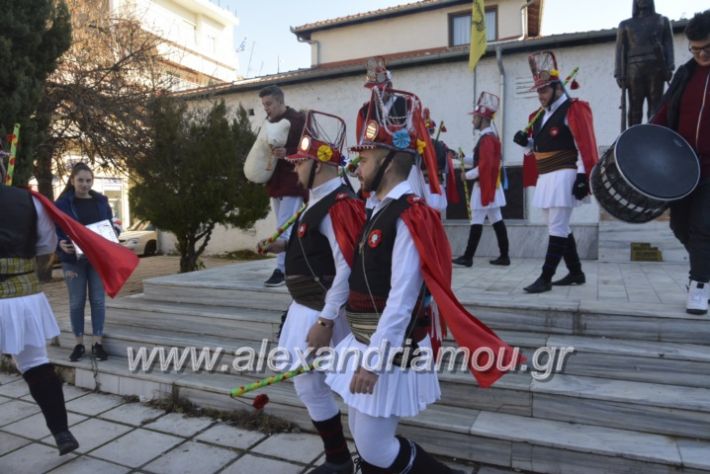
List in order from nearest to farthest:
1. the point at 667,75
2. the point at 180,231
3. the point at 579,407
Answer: the point at 579,407, the point at 667,75, the point at 180,231

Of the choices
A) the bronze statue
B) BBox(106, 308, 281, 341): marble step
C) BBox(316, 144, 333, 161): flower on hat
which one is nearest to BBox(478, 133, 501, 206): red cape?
the bronze statue

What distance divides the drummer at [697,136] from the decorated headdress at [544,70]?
104 cm

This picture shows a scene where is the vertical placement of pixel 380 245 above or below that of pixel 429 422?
above

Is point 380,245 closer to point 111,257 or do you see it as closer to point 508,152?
point 111,257

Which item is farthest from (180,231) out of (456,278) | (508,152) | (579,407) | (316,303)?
(579,407)

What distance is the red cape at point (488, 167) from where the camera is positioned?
713 cm

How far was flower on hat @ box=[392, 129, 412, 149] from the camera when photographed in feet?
8.17

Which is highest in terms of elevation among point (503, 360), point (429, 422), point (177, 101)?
point (177, 101)

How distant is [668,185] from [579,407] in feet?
5.64

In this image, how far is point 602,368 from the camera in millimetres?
3725

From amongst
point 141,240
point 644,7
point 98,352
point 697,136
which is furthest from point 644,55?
point 141,240

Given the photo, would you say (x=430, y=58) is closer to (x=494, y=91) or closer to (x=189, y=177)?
(x=494, y=91)

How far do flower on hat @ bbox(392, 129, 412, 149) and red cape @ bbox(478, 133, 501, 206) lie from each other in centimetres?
487

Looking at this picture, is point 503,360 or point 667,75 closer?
point 503,360
